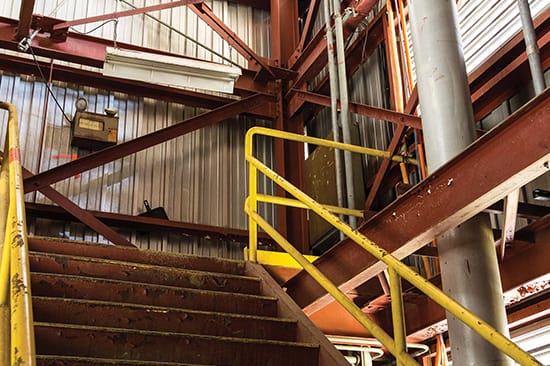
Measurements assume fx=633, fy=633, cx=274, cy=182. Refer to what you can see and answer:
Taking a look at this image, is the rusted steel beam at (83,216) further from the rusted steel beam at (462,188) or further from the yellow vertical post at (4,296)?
the yellow vertical post at (4,296)

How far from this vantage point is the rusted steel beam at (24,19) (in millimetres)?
8648

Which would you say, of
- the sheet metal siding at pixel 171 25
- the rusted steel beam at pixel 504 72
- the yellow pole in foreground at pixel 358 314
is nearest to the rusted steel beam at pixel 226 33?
the sheet metal siding at pixel 171 25

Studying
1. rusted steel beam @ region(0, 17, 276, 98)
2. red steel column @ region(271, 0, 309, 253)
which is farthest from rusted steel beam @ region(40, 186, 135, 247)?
red steel column @ region(271, 0, 309, 253)

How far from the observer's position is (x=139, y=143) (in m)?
9.58

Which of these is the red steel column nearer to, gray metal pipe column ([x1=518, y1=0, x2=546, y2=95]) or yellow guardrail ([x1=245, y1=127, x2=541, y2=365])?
yellow guardrail ([x1=245, y1=127, x2=541, y2=365])

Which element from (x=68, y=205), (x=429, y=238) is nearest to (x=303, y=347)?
(x=429, y=238)

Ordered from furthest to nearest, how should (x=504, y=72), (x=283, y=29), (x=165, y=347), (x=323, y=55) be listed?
1. (x=283, y=29)
2. (x=323, y=55)
3. (x=504, y=72)
4. (x=165, y=347)

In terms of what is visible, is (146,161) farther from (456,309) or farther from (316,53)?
(456,309)

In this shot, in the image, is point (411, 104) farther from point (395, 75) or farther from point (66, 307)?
point (66, 307)

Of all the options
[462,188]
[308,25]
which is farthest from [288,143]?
[462,188]

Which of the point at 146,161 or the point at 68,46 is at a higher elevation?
the point at 68,46

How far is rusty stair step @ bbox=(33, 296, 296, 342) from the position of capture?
4277 mm

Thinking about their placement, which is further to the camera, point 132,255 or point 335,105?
point 335,105

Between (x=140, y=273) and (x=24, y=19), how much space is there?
5.39 meters
